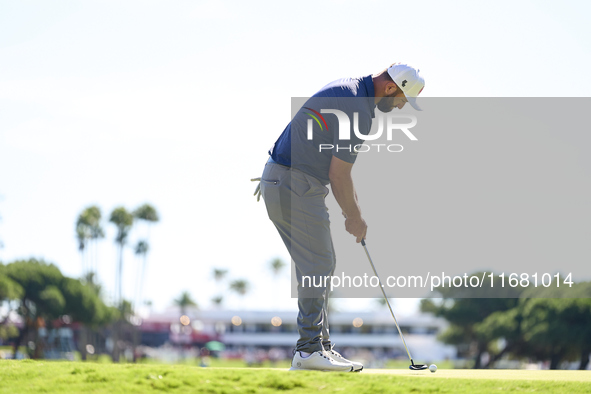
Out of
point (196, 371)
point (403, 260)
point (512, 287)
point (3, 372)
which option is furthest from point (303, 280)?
point (512, 287)

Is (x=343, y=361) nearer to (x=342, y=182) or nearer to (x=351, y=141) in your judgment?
(x=342, y=182)

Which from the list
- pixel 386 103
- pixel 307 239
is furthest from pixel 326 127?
pixel 307 239

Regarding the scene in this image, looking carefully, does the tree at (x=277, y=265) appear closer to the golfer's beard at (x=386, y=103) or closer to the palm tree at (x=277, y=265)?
the palm tree at (x=277, y=265)

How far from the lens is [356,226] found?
17.4 ft

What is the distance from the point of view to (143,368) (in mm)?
4496

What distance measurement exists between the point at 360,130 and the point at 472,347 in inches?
3046

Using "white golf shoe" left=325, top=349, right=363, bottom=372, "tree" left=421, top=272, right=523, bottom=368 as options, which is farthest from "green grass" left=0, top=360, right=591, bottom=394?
"tree" left=421, top=272, right=523, bottom=368

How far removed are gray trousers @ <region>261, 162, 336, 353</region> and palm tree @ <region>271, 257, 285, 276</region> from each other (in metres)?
151

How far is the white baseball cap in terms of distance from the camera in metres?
5.21

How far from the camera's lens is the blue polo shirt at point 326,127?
501cm

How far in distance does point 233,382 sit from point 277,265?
152536 millimetres

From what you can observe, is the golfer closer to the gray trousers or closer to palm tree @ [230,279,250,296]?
the gray trousers

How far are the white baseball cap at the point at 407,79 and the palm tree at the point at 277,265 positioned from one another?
151070mm

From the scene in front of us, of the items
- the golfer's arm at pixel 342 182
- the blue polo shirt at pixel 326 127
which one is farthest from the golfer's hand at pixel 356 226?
the blue polo shirt at pixel 326 127
